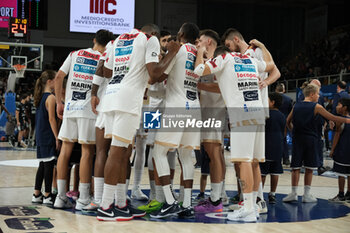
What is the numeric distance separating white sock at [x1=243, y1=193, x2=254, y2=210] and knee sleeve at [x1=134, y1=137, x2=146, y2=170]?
1.67 m

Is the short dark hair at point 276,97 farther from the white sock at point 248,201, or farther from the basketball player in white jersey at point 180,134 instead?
the white sock at point 248,201

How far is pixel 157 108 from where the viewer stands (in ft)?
17.7

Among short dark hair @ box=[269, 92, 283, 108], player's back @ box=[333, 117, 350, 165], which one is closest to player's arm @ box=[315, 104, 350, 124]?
player's back @ box=[333, 117, 350, 165]

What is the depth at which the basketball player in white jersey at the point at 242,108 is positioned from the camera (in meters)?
→ 4.62

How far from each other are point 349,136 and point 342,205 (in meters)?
Result: 0.96

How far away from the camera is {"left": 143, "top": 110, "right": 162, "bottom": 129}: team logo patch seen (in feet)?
16.6

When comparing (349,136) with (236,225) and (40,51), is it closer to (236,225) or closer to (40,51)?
(236,225)

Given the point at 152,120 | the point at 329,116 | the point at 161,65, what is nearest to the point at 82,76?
the point at 152,120

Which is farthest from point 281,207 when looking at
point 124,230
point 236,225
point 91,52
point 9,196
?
point 9,196

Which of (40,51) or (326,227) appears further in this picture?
(40,51)

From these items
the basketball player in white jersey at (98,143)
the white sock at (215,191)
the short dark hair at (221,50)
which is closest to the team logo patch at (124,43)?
the basketball player in white jersey at (98,143)

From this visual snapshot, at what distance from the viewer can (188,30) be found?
195 inches

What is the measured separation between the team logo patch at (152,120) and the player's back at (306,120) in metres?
2.00

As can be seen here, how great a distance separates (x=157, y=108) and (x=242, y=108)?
3.69 feet
